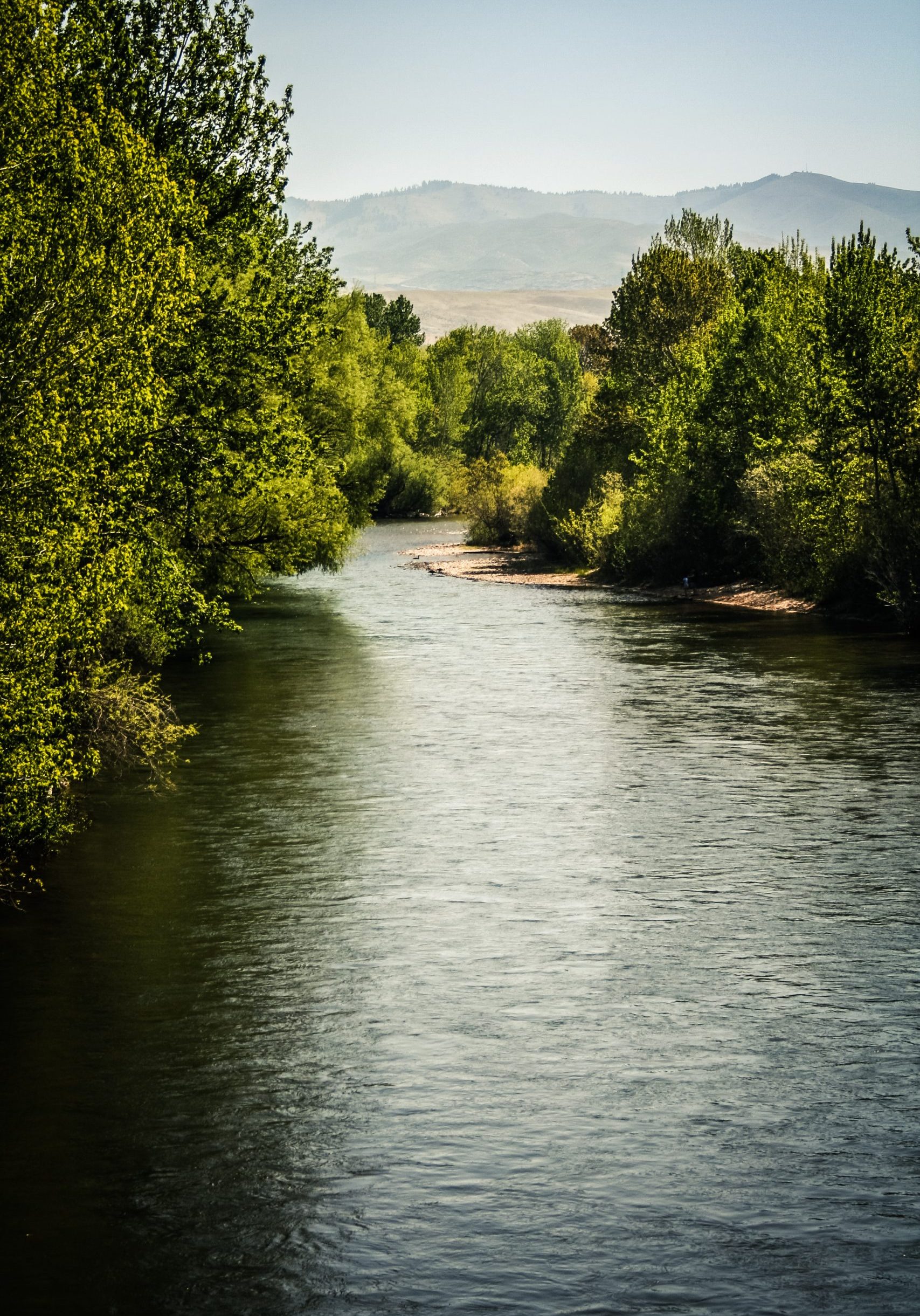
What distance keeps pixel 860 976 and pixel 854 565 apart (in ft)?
143

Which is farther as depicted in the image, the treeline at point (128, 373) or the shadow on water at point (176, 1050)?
the treeline at point (128, 373)

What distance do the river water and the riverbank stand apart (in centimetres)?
3549

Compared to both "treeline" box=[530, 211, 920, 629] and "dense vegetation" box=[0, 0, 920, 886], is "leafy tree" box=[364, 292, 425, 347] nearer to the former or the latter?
"treeline" box=[530, 211, 920, 629]

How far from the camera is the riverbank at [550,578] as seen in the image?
6925 cm

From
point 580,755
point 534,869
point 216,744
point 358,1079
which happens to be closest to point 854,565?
point 580,755

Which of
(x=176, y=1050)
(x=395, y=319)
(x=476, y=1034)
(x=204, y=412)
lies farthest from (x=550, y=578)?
(x=395, y=319)

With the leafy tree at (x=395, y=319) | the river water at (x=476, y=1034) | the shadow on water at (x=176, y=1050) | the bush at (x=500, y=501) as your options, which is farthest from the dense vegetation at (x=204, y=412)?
the leafy tree at (x=395, y=319)

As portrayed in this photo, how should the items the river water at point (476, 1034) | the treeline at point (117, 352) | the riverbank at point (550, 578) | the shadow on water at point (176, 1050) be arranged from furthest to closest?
the riverbank at point (550, 578), the treeline at point (117, 352), the shadow on water at point (176, 1050), the river water at point (476, 1034)

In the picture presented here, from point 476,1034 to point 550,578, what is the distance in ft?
227

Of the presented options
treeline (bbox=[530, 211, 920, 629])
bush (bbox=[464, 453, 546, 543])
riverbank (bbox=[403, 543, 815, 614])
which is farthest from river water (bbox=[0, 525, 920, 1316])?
bush (bbox=[464, 453, 546, 543])

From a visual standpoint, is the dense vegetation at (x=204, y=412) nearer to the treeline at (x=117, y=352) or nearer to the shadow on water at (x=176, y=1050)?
the treeline at (x=117, y=352)

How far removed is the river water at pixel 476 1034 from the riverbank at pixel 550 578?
35.5 m

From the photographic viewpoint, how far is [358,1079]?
1579 centimetres

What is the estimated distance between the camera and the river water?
477 inches
